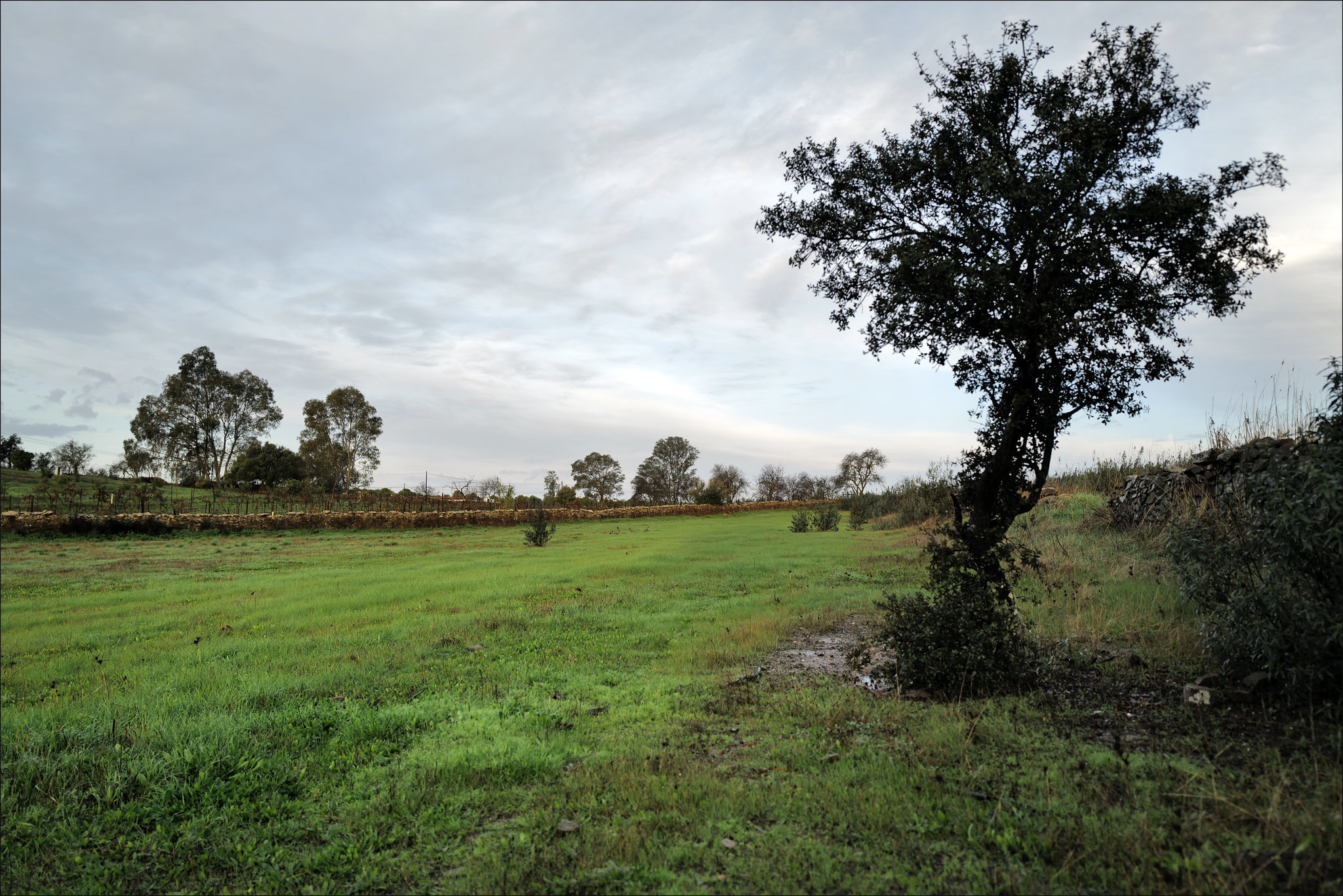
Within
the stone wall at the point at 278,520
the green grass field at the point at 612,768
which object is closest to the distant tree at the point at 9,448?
the stone wall at the point at 278,520

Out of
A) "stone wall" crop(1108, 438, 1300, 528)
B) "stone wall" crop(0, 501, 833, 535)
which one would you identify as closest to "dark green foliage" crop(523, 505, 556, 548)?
"stone wall" crop(0, 501, 833, 535)

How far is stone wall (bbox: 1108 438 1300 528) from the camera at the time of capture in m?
9.85

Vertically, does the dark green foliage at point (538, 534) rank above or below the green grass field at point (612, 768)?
above

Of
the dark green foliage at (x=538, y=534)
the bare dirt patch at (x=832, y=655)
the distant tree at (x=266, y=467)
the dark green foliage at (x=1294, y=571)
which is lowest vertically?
→ the bare dirt patch at (x=832, y=655)

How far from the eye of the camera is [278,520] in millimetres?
31312

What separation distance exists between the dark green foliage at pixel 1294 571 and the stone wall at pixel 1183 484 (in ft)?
11.7

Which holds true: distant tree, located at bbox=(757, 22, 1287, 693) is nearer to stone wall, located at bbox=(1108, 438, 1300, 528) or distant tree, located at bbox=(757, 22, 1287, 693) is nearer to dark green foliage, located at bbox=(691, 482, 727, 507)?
stone wall, located at bbox=(1108, 438, 1300, 528)

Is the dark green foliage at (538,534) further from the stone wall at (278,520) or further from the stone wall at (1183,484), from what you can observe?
the stone wall at (1183,484)

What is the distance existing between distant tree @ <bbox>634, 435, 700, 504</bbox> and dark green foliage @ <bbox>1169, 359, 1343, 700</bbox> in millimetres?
77911

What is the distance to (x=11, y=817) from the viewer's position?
4879 mm

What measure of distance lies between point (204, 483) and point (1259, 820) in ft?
232

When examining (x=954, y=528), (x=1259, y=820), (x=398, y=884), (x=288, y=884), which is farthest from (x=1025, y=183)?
(x=288, y=884)

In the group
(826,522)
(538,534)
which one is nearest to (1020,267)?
(538,534)

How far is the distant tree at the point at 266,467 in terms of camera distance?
5503 cm
